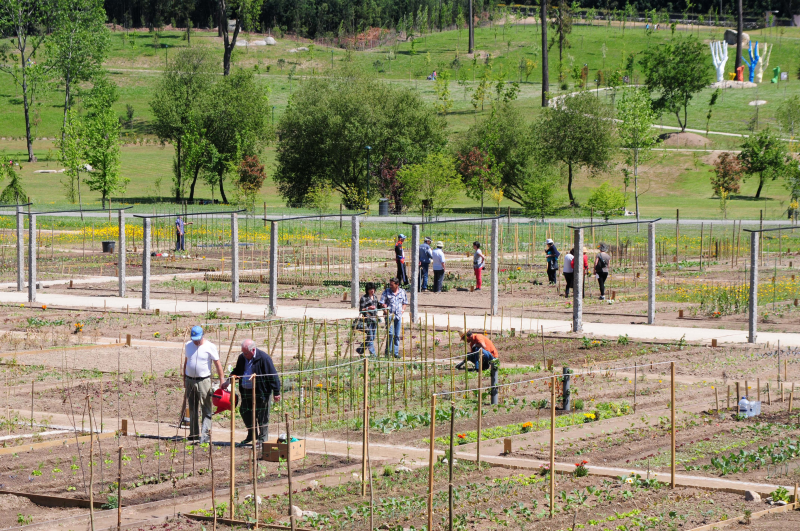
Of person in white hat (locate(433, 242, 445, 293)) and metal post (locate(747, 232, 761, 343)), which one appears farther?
person in white hat (locate(433, 242, 445, 293))

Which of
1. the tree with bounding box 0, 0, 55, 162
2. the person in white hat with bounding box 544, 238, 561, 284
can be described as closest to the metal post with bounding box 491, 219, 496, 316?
the person in white hat with bounding box 544, 238, 561, 284

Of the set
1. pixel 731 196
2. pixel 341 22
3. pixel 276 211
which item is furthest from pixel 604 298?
pixel 341 22

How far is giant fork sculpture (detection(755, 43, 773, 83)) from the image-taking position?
115m

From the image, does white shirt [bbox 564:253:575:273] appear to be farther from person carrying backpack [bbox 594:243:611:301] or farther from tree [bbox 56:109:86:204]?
tree [bbox 56:109:86:204]

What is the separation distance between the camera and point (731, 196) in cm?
7331

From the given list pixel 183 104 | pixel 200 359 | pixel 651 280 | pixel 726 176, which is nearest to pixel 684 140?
pixel 726 176

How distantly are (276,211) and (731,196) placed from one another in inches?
1334

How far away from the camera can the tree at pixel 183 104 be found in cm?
7294

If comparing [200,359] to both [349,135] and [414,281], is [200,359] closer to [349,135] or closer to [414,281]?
[414,281]

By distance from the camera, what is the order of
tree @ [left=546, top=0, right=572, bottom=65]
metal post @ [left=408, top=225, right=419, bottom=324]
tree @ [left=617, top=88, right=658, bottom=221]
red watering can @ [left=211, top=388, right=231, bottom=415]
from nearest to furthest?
red watering can @ [left=211, top=388, right=231, bottom=415]
metal post @ [left=408, top=225, right=419, bottom=324]
tree @ [left=617, top=88, right=658, bottom=221]
tree @ [left=546, top=0, right=572, bottom=65]

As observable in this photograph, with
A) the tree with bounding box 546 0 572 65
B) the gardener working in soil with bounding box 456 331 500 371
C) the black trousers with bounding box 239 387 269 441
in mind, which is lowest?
the black trousers with bounding box 239 387 269 441

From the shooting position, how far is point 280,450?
1255cm

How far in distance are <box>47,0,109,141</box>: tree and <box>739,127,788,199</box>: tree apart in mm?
52242

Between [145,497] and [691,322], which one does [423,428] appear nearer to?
[145,497]
